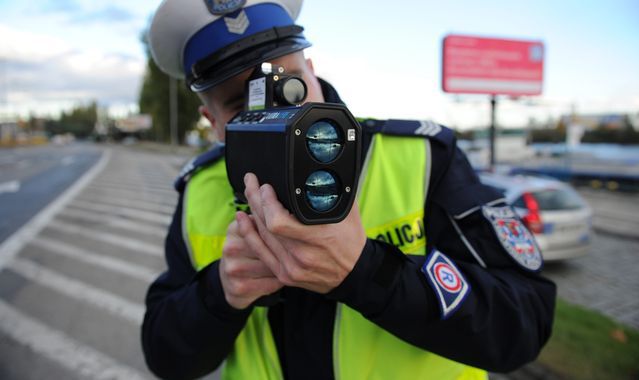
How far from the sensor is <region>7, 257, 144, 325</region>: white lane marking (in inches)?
174

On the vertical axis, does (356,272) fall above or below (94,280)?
above

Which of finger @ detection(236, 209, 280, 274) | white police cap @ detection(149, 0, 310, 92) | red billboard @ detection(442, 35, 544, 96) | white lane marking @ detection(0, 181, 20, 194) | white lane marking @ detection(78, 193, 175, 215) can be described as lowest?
white lane marking @ detection(78, 193, 175, 215)

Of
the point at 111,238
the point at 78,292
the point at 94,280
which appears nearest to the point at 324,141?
the point at 78,292

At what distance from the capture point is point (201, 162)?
1360 mm

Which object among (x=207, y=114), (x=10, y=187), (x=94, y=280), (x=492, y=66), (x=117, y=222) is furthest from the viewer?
(x=10, y=187)

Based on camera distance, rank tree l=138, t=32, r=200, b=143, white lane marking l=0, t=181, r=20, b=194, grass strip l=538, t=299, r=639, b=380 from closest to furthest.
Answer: grass strip l=538, t=299, r=639, b=380 < white lane marking l=0, t=181, r=20, b=194 < tree l=138, t=32, r=200, b=143

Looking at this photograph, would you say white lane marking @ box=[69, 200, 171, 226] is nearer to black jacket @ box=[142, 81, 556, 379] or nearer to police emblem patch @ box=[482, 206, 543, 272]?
black jacket @ box=[142, 81, 556, 379]

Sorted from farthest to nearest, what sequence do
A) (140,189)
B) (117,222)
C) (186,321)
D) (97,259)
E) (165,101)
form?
(165,101) → (140,189) → (117,222) → (97,259) → (186,321)

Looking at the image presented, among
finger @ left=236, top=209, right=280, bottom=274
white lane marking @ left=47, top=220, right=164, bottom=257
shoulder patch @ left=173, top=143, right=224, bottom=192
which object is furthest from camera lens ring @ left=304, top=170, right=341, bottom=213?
white lane marking @ left=47, top=220, right=164, bottom=257

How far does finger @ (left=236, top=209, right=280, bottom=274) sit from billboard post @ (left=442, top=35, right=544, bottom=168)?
11456mm

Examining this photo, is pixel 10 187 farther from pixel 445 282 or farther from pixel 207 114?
pixel 445 282

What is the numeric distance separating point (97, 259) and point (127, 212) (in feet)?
12.5

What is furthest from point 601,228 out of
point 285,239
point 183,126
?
point 183,126

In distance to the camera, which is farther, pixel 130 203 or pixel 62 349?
pixel 130 203
